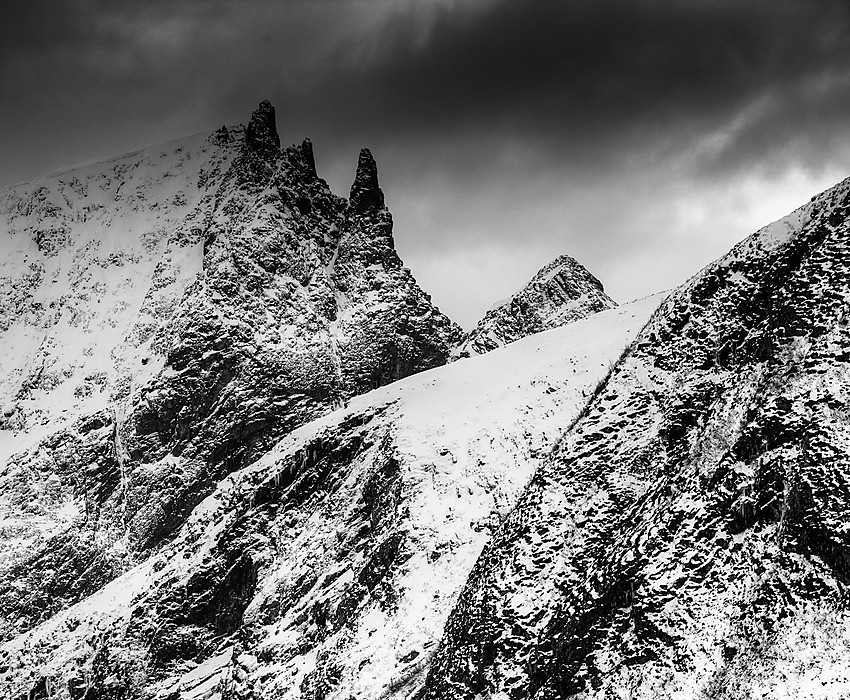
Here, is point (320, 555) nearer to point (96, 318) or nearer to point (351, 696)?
point (351, 696)

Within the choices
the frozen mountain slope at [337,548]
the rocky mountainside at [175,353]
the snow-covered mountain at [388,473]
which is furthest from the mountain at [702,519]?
the rocky mountainside at [175,353]

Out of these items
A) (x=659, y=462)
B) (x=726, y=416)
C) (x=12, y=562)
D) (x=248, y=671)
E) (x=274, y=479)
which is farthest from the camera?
(x=12, y=562)

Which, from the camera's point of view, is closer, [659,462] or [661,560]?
[661,560]

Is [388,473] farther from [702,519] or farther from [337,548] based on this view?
[702,519]

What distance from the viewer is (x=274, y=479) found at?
136m

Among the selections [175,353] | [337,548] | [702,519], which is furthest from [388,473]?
[702,519]

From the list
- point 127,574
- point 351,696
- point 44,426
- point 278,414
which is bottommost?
point 351,696

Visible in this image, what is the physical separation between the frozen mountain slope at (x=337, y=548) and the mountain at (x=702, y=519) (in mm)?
19843

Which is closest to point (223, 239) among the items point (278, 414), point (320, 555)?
point (278, 414)

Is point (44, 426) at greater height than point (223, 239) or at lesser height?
lesser

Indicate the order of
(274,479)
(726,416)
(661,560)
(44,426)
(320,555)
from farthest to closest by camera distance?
(44,426) < (274,479) < (320,555) < (726,416) < (661,560)

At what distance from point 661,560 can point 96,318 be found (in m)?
131

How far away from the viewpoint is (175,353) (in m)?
162

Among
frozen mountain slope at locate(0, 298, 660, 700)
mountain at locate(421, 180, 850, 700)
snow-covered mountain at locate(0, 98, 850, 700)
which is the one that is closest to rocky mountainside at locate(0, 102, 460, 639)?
snow-covered mountain at locate(0, 98, 850, 700)
